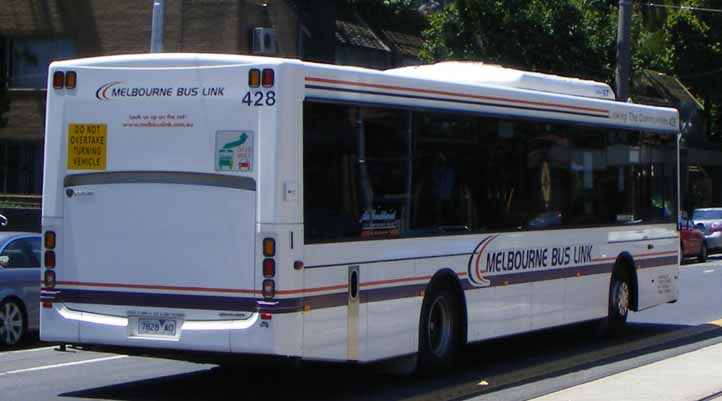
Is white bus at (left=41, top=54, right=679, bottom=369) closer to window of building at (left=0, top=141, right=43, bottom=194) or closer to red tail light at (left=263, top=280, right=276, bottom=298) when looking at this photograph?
red tail light at (left=263, top=280, right=276, bottom=298)

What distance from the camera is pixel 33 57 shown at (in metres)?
33.5

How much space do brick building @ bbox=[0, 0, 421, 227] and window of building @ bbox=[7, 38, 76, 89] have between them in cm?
3

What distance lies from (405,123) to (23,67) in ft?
81.1

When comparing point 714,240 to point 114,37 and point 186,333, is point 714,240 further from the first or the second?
point 186,333

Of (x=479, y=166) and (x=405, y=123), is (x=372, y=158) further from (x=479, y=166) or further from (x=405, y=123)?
(x=479, y=166)

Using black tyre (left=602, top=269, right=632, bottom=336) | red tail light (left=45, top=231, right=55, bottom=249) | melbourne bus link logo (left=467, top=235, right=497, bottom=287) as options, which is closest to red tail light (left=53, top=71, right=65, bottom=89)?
red tail light (left=45, top=231, right=55, bottom=249)

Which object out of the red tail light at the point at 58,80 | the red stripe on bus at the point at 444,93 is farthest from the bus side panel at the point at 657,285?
the red tail light at the point at 58,80

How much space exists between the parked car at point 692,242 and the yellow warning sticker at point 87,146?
1051 inches

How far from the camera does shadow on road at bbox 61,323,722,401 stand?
1111 centimetres

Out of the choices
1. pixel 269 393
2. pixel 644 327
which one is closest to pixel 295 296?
pixel 269 393

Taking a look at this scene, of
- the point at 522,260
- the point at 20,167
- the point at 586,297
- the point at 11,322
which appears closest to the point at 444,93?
the point at 522,260

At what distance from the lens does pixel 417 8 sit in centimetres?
4162

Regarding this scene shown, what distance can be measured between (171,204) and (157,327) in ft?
3.42

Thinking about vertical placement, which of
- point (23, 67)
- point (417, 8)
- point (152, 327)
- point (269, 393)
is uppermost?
point (417, 8)
